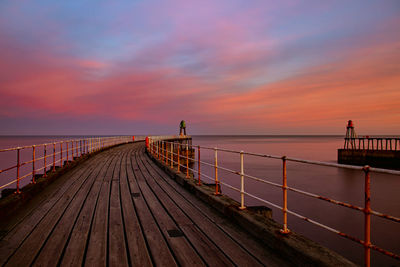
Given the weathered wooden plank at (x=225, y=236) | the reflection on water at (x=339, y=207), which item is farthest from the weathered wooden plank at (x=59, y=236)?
the reflection on water at (x=339, y=207)

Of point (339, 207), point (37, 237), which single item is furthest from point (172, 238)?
point (339, 207)

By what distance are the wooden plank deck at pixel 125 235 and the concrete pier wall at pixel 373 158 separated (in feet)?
93.8

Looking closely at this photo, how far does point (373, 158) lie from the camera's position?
27.6 m

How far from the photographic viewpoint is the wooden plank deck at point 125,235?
2.68 meters

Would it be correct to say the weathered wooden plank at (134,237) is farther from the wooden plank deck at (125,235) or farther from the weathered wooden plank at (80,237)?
the weathered wooden plank at (80,237)

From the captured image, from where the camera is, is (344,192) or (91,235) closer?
(91,235)

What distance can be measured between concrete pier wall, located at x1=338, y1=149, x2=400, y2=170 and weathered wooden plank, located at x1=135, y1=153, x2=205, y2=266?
29063 millimetres

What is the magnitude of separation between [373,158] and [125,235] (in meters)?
31.8

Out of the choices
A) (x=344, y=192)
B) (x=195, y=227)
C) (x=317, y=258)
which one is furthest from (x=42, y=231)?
(x=344, y=192)

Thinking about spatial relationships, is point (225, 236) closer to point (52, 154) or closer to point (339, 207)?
point (339, 207)

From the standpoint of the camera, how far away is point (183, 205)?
15.6 feet

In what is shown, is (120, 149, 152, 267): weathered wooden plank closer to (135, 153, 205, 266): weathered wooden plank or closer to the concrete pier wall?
(135, 153, 205, 266): weathered wooden plank

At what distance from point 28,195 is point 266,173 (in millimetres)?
24550

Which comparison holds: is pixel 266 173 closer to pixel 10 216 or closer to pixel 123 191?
pixel 123 191
